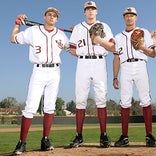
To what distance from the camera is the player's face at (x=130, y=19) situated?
5727 mm

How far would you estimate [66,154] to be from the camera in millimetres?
4969

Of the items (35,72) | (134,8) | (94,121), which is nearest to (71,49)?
(35,72)

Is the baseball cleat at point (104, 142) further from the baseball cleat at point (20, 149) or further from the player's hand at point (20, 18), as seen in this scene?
the player's hand at point (20, 18)

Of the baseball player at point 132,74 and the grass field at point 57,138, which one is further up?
the baseball player at point 132,74

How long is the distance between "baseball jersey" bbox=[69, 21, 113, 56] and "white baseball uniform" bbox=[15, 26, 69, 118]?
1.08 feet

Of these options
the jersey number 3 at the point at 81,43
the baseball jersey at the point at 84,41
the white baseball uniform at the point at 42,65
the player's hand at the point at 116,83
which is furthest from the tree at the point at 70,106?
the white baseball uniform at the point at 42,65

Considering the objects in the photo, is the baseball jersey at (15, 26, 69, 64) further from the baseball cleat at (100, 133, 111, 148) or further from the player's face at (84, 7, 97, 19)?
the baseball cleat at (100, 133, 111, 148)

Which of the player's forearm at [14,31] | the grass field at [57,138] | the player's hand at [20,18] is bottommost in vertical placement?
the grass field at [57,138]

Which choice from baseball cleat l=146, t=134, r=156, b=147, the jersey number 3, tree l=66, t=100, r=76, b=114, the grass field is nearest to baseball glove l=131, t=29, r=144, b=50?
the jersey number 3

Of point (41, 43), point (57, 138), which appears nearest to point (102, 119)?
point (41, 43)

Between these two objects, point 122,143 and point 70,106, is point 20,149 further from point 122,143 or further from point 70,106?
point 70,106

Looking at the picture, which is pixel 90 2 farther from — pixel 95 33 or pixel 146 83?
pixel 146 83

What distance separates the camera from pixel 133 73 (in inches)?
220

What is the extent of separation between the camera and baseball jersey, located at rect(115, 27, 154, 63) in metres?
5.64
